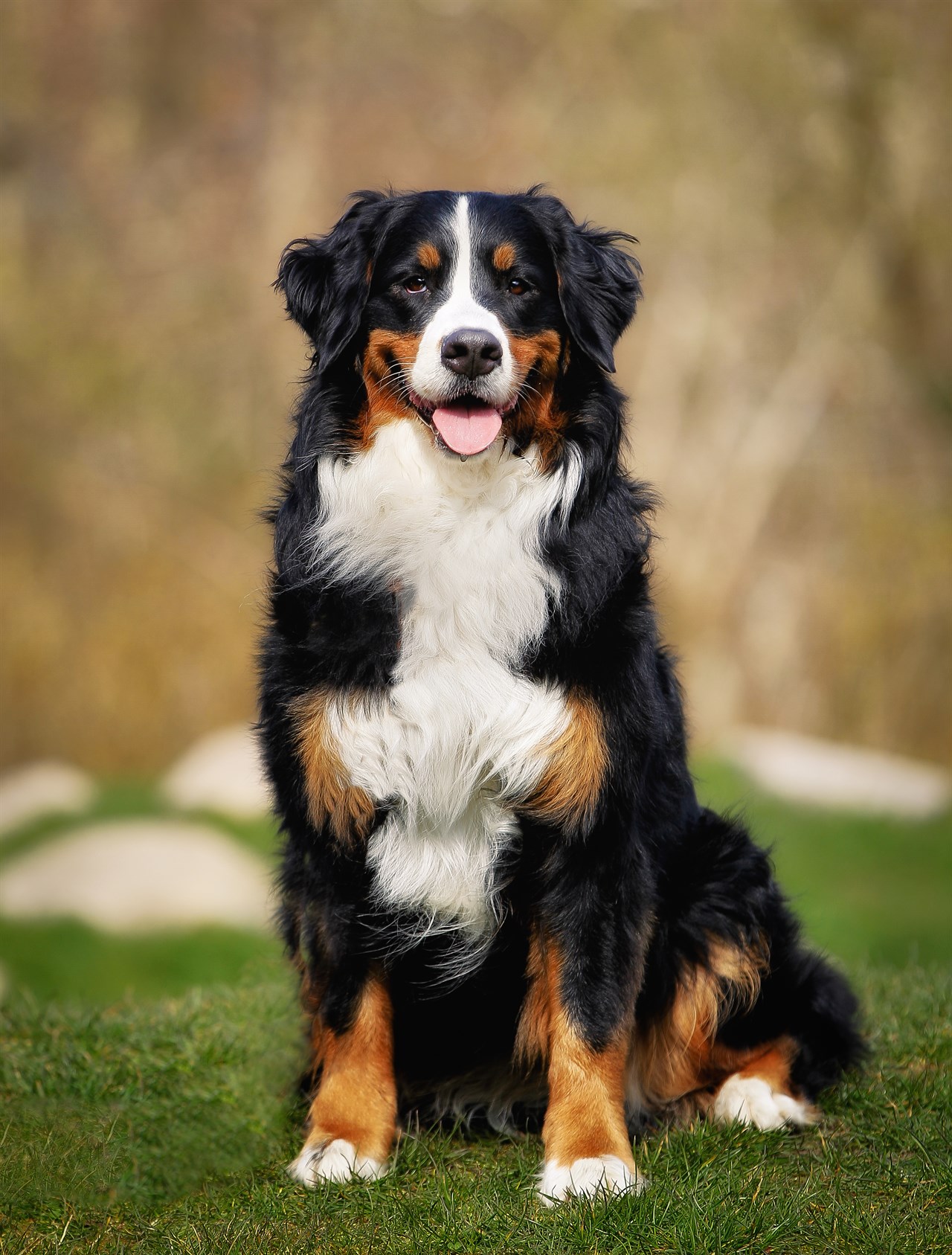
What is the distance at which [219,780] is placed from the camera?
29.6 ft

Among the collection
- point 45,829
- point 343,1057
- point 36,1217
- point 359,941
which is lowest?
point 45,829

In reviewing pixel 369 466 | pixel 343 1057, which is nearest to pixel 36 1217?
pixel 343 1057

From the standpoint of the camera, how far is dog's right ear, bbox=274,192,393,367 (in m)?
3.15

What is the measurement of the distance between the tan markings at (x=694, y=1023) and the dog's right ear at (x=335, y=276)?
5.75 ft

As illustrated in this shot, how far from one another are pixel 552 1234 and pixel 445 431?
1689mm

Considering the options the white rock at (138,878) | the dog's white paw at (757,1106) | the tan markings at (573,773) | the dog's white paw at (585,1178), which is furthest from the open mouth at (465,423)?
the white rock at (138,878)

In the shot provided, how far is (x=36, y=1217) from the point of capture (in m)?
2.85

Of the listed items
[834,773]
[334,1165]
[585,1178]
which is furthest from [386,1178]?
[834,773]

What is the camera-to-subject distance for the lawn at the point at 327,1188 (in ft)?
8.73

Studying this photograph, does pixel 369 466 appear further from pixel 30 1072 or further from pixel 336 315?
pixel 30 1072

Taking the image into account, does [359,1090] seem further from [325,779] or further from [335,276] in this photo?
[335,276]

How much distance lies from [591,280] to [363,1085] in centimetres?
199

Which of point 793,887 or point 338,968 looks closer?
point 338,968

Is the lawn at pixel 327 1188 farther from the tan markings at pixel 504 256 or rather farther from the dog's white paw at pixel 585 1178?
the tan markings at pixel 504 256
